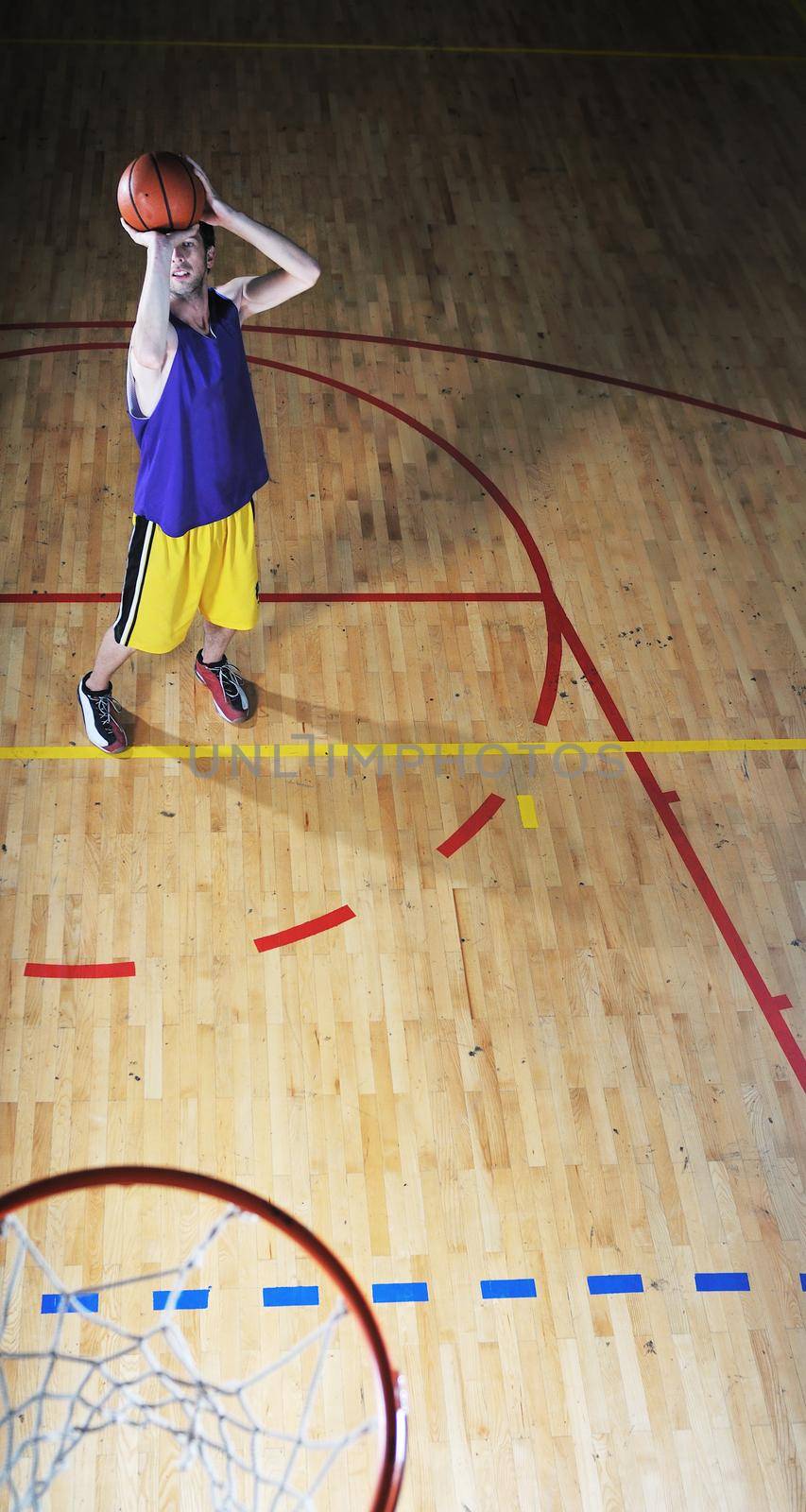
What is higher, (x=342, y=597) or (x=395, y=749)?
(x=342, y=597)

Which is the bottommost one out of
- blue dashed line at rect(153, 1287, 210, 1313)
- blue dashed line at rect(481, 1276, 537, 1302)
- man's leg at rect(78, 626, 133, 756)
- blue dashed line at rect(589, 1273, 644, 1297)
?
blue dashed line at rect(153, 1287, 210, 1313)

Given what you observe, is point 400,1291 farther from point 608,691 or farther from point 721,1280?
point 608,691

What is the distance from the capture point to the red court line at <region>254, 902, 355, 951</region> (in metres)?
4.03

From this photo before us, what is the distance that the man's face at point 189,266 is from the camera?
334 cm

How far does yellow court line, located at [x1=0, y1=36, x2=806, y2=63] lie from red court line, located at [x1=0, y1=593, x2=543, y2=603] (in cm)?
423

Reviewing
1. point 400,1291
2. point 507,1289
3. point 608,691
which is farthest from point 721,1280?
point 608,691

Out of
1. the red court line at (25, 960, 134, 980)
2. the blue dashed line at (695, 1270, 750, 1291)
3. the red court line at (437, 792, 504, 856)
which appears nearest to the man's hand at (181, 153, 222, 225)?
the red court line at (437, 792, 504, 856)

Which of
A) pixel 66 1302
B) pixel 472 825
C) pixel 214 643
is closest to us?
pixel 66 1302

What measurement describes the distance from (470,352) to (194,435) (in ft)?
8.66

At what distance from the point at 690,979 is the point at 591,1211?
85 cm

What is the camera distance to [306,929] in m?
4.06

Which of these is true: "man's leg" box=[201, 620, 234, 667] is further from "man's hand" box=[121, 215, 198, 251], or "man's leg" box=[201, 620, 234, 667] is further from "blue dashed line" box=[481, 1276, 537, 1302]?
"blue dashed line" box=[481, 1276, 537, 1302]

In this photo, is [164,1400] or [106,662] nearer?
[164,1400]

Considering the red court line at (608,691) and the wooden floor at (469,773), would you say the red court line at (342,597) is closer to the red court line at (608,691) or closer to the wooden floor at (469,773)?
the wooden floor at (469,773)
